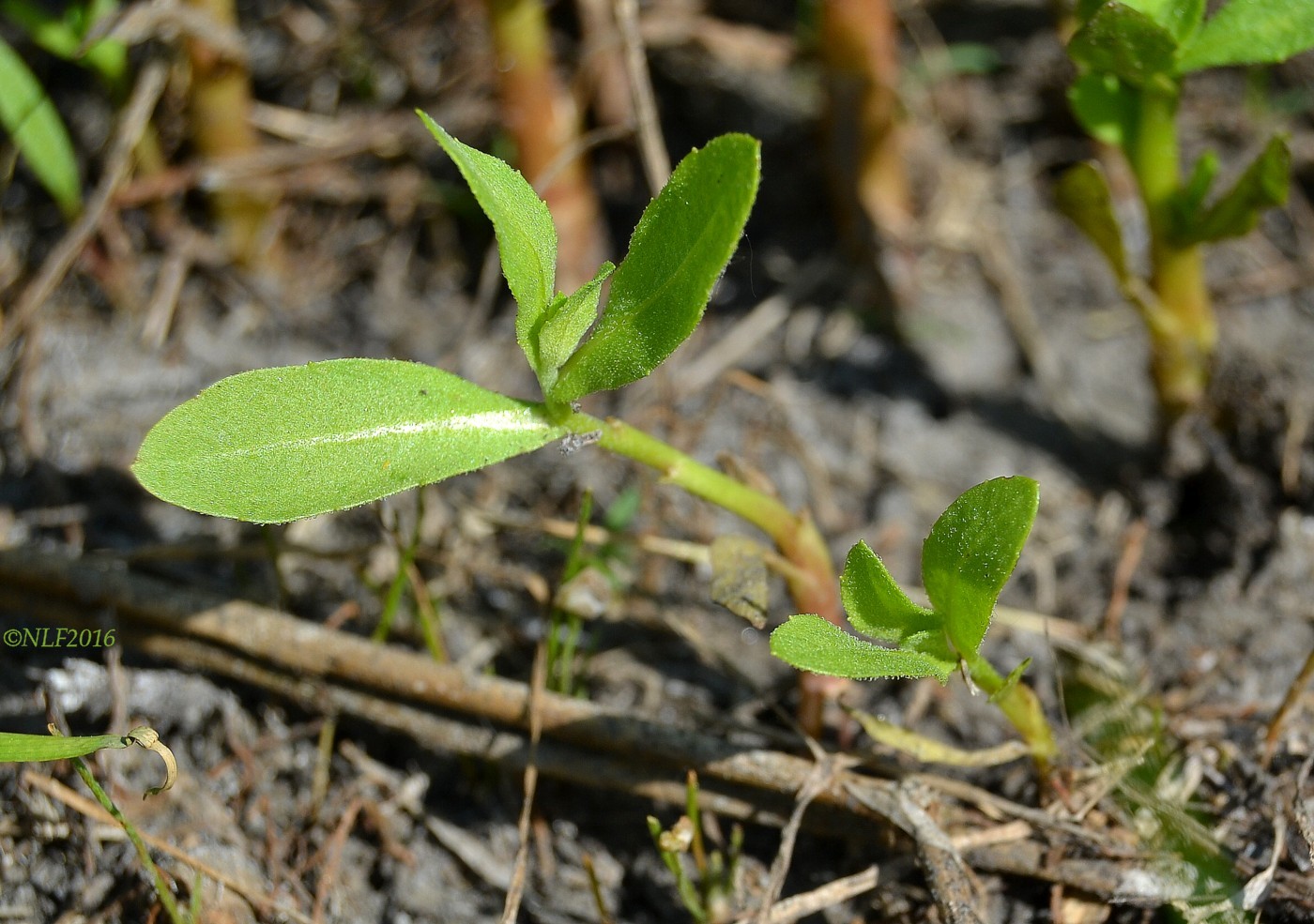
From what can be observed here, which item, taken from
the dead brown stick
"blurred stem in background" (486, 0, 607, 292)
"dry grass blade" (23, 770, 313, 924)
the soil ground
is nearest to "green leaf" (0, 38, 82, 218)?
the dead brown stick

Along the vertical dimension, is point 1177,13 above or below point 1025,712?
above

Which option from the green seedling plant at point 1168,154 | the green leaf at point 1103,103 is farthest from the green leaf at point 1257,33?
the green leaf at point 1103,103

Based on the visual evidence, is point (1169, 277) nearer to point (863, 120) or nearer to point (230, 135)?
point (863, 120)

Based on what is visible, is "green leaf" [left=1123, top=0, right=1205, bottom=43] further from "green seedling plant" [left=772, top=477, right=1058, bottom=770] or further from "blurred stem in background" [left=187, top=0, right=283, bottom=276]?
"blurred stem in background" [left=187, top=0, right=283, bottom=276]

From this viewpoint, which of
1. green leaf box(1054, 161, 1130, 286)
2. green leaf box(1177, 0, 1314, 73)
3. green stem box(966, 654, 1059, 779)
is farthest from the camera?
green leaf box(1054, 161, 1130, 286)

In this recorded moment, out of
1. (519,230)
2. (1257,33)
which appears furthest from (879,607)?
(1257,33)
